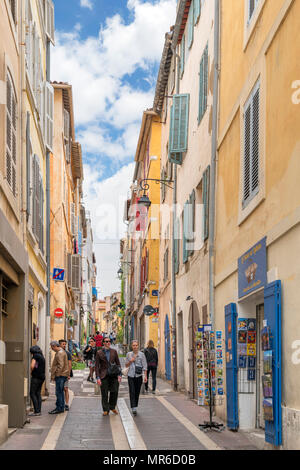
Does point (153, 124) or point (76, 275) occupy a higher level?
point (153, 124)

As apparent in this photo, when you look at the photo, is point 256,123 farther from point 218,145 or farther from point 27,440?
point 27,440

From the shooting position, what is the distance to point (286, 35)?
9477mm

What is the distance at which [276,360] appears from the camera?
9242mm

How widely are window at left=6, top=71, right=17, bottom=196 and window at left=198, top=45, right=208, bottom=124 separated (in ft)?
19.6

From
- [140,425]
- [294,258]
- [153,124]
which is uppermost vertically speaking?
[153,124]

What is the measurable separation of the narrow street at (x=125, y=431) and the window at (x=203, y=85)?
281 inches

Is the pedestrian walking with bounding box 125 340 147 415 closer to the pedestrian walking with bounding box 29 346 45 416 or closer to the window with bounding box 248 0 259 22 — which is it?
the pedestrian walking with bounding box 29 346 45 416

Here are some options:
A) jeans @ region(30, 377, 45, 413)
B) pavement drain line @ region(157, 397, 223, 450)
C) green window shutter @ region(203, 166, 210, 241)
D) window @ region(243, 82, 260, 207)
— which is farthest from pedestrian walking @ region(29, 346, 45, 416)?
window @ region(243, 82, 260, 207)

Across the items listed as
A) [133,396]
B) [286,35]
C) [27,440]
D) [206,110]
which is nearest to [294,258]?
[286,35]

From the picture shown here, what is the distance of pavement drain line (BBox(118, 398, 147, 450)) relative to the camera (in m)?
10.6

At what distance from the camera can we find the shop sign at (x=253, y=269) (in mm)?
10336

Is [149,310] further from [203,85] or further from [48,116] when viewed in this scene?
[203,85]

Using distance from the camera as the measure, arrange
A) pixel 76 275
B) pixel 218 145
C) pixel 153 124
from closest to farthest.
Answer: pixel 218 145
pixel 153 124
pixel 76 275
